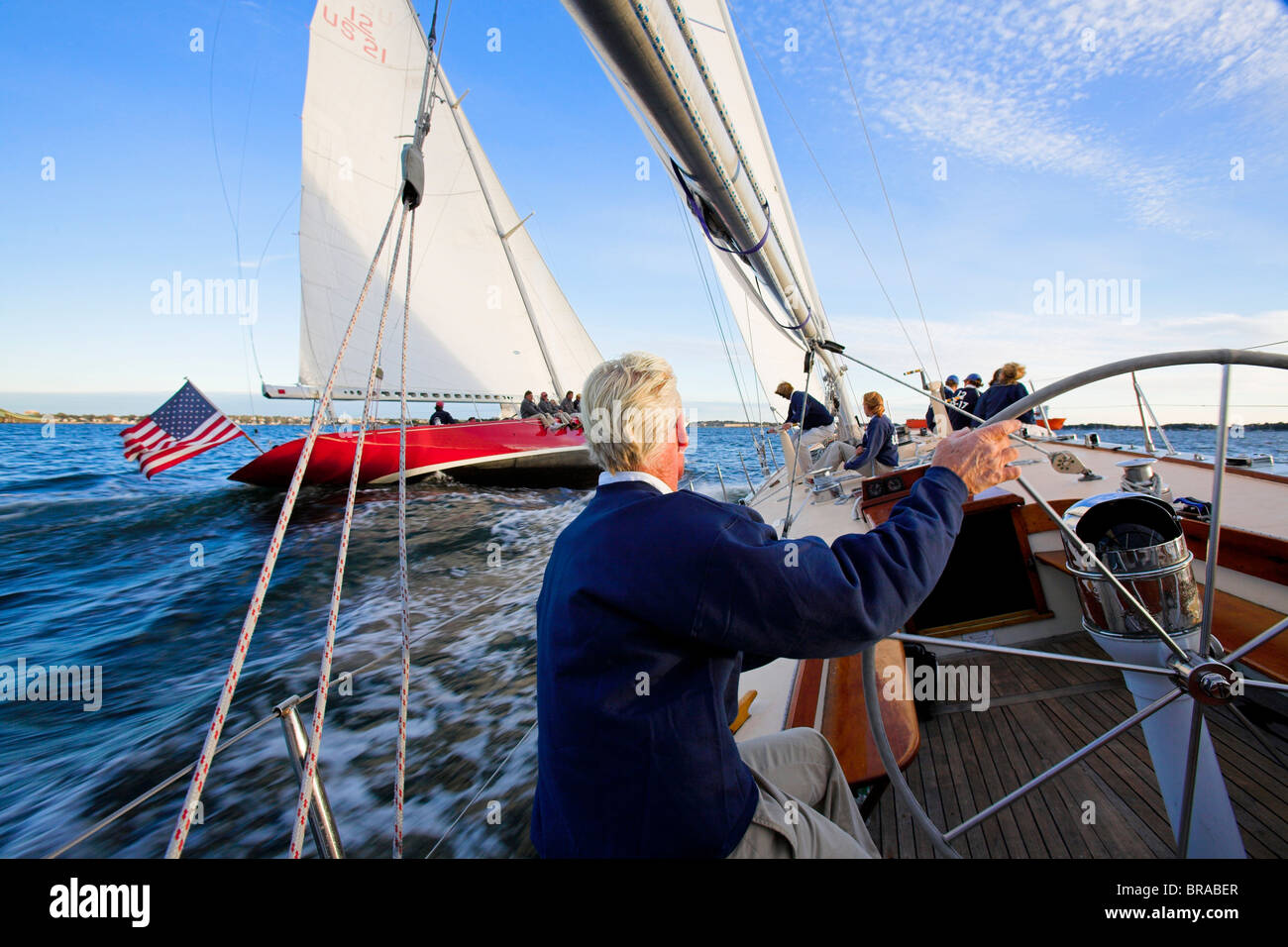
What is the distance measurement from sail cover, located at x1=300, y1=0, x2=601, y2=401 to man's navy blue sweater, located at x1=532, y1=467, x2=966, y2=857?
10.5m

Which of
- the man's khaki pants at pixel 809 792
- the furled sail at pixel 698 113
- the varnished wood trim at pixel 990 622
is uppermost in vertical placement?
the furled sail at pixel 698 113

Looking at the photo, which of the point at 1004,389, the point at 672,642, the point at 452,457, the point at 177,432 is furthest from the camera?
the point at 452,457

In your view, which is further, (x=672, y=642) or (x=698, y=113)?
(x=698, y=113)

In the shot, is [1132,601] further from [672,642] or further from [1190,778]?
[672,642]

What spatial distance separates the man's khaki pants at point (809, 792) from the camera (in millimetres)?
1030

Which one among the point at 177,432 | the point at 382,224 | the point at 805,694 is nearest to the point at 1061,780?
the point at 805,694

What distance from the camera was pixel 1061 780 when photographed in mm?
2047

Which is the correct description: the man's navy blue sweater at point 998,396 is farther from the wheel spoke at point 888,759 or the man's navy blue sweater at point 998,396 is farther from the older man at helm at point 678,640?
the older man at helm at point 678,640

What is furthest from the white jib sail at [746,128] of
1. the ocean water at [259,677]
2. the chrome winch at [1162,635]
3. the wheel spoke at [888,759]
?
the ocean water at [259,677]

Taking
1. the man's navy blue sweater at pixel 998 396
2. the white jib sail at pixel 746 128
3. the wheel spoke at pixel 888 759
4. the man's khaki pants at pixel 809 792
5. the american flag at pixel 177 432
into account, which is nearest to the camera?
the man's khaki pants at pixel 809 792

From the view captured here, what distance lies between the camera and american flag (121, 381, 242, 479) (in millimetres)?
7512

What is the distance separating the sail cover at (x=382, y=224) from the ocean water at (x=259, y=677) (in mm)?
5290

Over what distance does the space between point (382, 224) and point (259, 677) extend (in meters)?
13.5
